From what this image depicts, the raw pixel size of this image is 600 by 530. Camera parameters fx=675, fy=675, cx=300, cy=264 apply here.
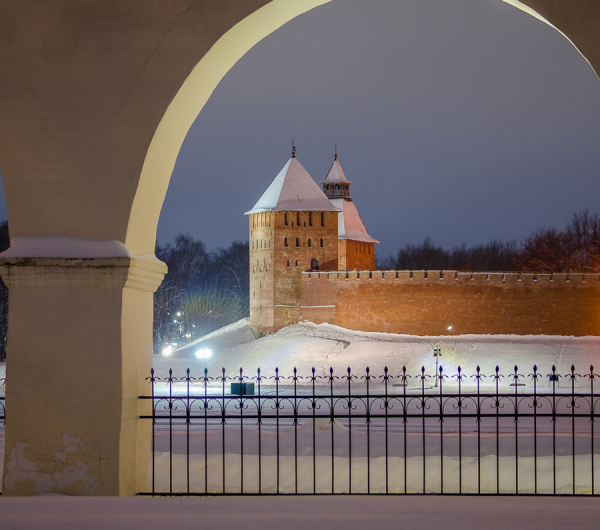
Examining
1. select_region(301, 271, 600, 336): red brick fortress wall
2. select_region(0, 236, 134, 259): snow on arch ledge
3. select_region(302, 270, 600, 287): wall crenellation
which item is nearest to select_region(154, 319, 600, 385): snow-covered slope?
select_region(301, 271, 600, 336): red brick fortress wall

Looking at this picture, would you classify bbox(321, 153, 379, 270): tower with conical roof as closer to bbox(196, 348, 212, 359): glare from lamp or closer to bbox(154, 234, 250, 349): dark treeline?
bbox(154, 234, 250, 349): dark treeline

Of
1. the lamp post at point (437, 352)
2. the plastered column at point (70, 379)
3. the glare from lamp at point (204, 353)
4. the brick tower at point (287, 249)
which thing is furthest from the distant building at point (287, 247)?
the plastered column at point (70, 379)

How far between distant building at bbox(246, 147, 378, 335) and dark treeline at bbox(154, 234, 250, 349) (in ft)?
15.4

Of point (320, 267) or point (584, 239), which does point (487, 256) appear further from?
point (320, 267)

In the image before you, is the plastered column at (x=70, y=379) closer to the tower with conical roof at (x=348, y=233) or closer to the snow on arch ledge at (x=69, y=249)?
the snow on arch ledge at (x=69, y=249)

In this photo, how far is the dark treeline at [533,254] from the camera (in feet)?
143

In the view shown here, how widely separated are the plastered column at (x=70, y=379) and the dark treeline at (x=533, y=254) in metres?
34.5

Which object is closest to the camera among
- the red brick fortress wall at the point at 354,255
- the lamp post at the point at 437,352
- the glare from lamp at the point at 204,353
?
the lamp post at the point at 437,352

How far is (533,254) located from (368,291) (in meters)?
21.2

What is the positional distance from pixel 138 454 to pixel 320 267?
2953 centimetres

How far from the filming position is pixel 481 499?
12.5 feet

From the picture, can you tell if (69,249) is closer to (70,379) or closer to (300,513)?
(70,379)

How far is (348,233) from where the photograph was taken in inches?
1522

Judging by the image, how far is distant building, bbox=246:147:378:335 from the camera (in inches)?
1315
